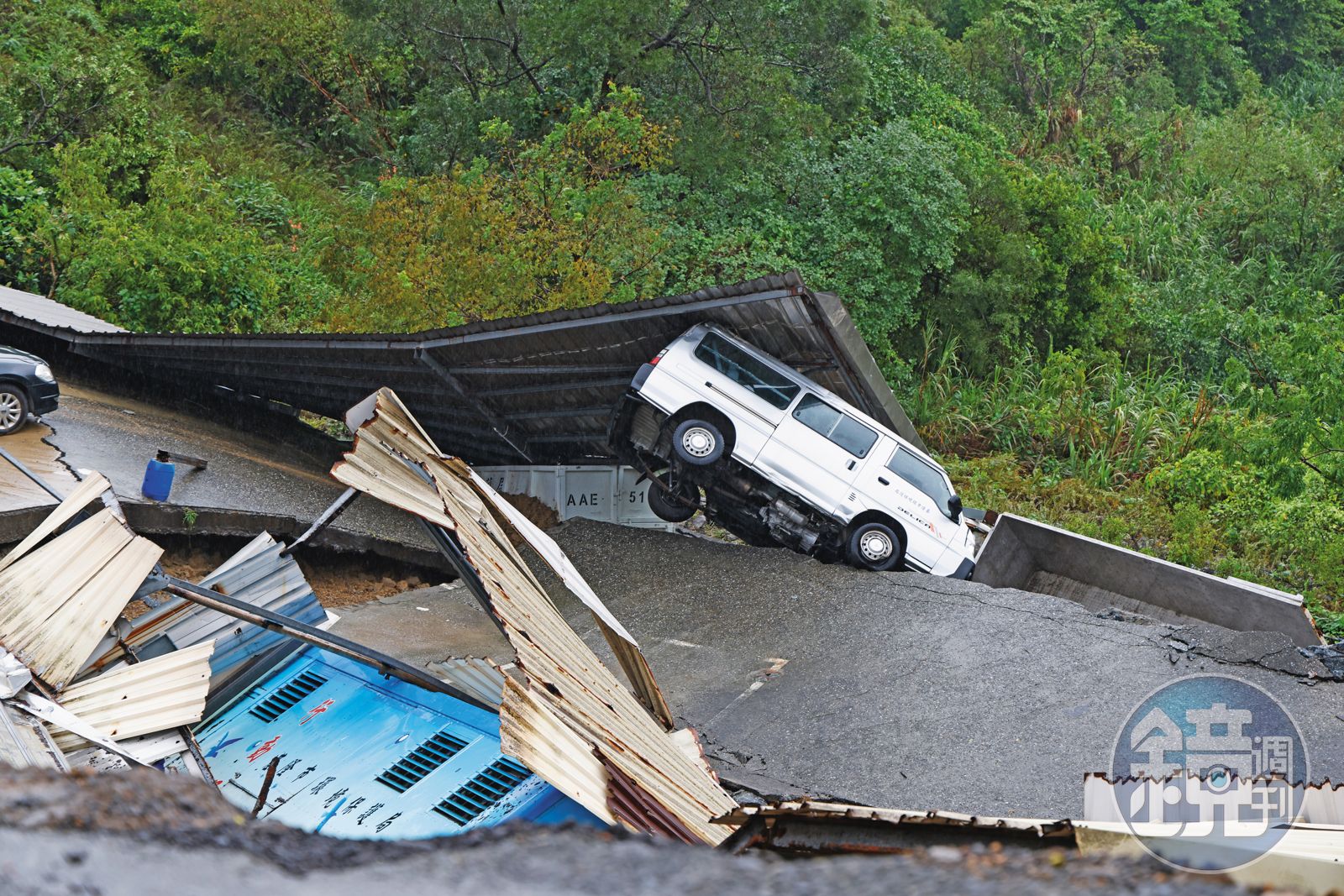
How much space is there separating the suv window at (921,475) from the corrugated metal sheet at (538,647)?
6.44 m

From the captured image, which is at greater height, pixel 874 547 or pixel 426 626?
pixel 874 547

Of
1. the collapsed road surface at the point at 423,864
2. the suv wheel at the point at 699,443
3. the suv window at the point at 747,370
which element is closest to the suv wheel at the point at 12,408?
the suv wheel at the point at 699,443

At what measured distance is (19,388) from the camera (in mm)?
11664

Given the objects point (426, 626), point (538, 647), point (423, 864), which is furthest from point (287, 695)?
point (423, 864)

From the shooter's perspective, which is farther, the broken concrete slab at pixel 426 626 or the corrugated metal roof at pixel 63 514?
the broken concrete slab at pixel 426 626

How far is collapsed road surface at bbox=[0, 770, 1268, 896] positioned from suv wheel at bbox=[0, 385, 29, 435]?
1037 cm

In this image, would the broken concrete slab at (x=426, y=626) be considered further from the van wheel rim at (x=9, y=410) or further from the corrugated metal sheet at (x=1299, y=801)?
the corrugated metal sheet at (x=1299, y=801)

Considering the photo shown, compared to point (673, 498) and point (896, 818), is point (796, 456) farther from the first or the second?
point (896, 818)

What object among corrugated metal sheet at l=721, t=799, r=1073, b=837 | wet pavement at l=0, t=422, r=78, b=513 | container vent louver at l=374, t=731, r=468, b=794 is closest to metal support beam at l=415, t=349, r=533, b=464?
wet pavement at l=0, t=422, r=78, b=513

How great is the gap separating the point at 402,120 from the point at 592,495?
1576cm

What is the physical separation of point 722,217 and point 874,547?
34.2 feet

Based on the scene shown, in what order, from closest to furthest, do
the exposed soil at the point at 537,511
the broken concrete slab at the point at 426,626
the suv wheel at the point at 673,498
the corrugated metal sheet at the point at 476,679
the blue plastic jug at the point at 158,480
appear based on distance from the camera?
the corrugated metal sheet at the point at 476,679 < the broken concrete slab at the point at 426,626 < the blue plastic jug at the point at 158,480 < the suv wheel at the point at 673,498 < the exposed soil at the point at 537,511

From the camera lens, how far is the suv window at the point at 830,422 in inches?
502

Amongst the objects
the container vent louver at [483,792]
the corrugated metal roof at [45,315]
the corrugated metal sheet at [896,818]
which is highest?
the corrugated metal sheet at [896,818]
